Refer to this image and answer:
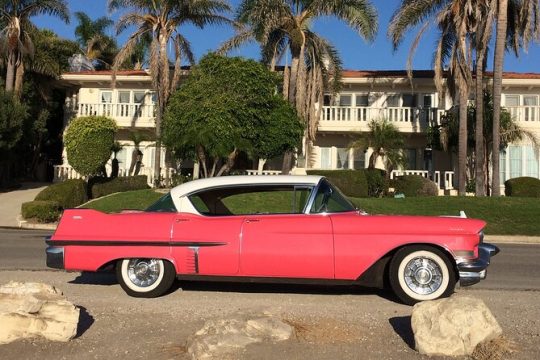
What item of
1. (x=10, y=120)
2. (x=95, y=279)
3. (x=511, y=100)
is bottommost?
(x=95, y=279)

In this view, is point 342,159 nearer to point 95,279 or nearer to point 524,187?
point 524,187

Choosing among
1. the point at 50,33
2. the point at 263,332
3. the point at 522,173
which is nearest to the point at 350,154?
the point at 522,173

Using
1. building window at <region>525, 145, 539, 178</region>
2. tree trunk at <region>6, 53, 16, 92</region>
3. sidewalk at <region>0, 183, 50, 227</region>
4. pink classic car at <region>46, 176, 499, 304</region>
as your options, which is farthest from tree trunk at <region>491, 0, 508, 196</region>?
tree trunk at <region>6, 53, 16, 92</region>

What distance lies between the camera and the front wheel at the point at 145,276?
21.4 ft

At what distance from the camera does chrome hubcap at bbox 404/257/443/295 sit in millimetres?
6297

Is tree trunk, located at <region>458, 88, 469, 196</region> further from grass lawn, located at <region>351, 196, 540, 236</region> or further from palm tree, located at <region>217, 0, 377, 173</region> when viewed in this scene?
palm tree, located at <region>217, 0, 377, 173</region>

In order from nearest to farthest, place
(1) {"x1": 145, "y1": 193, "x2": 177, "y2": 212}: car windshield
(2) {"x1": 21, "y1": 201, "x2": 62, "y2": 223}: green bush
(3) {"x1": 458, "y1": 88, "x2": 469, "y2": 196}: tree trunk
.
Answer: (1) {"x1": 145, "y1": 193, "x2": 177, "y2": 212}: car windshield, (2) {"x1": 21, "y1": 201, "x2": 62, "y2": 223}: green bush, (3) {"x1": 458, "y1": 88, "x2": 469, "y2": 196}: tree trunk

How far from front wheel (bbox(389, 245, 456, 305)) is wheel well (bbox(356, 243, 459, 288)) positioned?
3cm

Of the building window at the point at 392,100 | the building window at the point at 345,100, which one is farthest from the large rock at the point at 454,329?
the building window at the point at 345,100

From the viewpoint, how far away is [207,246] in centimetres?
636

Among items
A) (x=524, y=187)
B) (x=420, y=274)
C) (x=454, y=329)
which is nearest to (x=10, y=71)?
(x=524, y=187)

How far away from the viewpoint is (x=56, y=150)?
34219mm

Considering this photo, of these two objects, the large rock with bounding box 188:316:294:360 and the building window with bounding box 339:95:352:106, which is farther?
the building window with bounding box 339:95:352:106

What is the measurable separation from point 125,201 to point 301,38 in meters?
10.4
